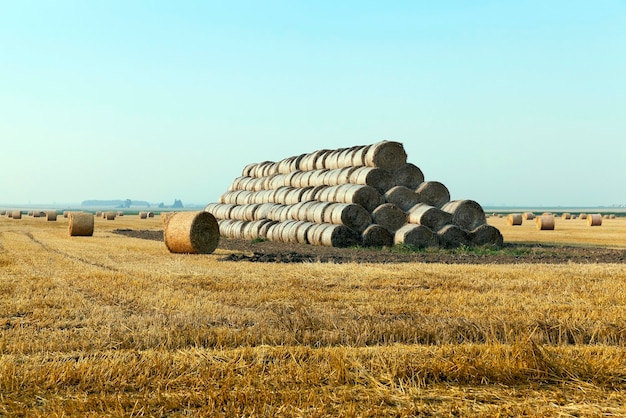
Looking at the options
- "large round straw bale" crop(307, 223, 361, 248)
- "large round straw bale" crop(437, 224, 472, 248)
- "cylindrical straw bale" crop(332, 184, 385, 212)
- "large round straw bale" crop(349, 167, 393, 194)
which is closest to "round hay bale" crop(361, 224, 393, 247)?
"large round straw bale" crop(307, 223, 361, 248)

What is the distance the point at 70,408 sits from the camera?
4.86m

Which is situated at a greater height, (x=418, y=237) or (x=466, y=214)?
(x=466, y=214)

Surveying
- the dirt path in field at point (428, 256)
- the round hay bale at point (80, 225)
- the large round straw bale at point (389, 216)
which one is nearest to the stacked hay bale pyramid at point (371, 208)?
the large round straw bale at point (389, 216)

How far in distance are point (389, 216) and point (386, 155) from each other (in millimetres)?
2219

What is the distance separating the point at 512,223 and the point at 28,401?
46.7 meters

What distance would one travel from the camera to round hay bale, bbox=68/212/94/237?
1165 inches

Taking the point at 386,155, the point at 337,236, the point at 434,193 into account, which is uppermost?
the point at 386,155

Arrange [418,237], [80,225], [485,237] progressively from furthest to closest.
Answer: [80,225], [485,237], [418,237]

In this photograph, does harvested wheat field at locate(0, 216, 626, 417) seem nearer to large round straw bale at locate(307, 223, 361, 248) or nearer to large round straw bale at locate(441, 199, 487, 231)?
large round straw bale at locate(307, 223, 361, 248)

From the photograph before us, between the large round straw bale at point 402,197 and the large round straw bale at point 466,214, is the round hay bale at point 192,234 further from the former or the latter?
the large round straw bale at point 466,214

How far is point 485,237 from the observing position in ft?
75.1

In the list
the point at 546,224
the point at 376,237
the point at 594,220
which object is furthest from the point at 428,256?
the point at 594,220

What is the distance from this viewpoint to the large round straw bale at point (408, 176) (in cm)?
2393

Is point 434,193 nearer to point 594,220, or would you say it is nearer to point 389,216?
point 389,216
